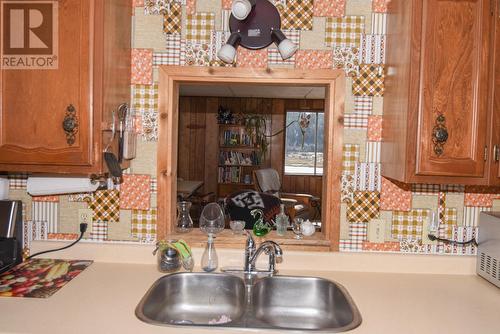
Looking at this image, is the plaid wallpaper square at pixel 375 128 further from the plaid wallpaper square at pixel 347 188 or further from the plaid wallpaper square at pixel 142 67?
the plaid wallpaper square at pixel 142 67

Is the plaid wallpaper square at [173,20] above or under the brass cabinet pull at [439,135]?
above

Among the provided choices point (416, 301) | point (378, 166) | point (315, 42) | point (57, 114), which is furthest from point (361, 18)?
point (57, 114)

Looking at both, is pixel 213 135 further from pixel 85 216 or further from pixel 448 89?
pixel 448 89

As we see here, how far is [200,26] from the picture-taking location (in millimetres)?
2021

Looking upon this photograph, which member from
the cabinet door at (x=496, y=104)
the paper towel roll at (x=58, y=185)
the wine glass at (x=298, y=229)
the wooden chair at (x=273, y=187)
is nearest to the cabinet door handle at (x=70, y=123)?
the paper towel roll at (x=58, y=185)

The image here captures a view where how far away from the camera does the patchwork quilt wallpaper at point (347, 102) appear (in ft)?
6.56

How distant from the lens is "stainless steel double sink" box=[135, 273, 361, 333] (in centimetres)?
178

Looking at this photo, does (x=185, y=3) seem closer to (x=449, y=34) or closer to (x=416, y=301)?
(x=449, y=34)

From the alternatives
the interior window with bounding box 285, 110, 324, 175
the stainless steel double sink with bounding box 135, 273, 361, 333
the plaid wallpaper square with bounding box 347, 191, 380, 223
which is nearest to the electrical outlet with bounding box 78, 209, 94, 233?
the stainless steel double sink with bounding box 135, 273, 361, 333

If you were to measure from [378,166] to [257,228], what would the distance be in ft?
2.12

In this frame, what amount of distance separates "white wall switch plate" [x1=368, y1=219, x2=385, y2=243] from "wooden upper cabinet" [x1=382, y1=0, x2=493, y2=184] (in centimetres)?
45

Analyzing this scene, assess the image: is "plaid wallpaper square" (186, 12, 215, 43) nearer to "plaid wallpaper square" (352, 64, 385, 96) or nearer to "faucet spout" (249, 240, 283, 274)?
"plaid wallpaper square" (352, 64, 385, 96)

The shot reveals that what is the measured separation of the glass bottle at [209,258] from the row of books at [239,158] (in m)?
5.53

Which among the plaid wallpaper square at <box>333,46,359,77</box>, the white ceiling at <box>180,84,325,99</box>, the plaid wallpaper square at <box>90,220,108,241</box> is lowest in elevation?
the plaid wallpaper square at <box>90,220,108,241</box>
